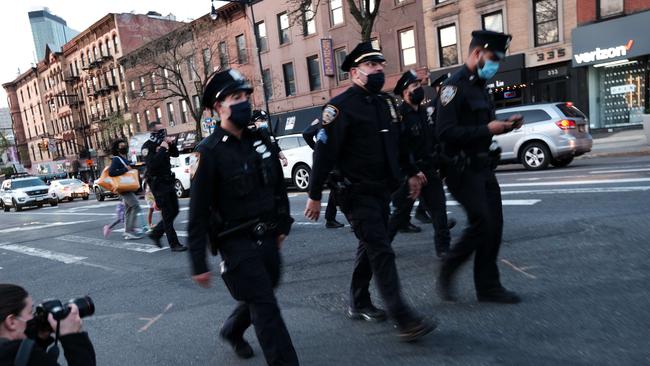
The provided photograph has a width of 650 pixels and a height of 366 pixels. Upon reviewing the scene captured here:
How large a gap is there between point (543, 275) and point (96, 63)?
166 ft

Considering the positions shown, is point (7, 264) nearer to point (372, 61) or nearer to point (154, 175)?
point (154, 175)

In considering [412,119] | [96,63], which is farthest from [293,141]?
[96,63]

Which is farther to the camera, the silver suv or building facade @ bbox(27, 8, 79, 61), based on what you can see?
building facade @ bbox(27, 8, 79, 61)

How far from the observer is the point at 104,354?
12.3 ft

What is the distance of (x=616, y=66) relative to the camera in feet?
62.0

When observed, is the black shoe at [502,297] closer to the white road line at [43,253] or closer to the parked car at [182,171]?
the white road line at [43,253]

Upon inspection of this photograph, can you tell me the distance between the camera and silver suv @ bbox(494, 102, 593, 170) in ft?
38.8

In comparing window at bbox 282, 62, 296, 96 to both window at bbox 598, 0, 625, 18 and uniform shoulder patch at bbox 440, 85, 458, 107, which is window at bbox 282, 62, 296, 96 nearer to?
window at bbox 598, 0, 625, 18

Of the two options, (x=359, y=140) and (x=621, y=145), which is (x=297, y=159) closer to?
(x=621, y=145)

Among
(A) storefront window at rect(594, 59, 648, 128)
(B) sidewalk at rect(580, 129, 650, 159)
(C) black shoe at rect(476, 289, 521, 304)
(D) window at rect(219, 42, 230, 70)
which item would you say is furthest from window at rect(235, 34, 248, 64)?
(C) black shoe at rect(476, 289, 521, 304)

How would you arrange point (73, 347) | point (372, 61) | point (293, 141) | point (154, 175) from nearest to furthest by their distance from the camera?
1. point (73, 347)
2. point (372, 61)
3. point (154, 175)
4. point (293, 141)

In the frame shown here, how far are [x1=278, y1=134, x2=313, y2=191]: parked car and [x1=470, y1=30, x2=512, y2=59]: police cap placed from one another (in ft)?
34.4

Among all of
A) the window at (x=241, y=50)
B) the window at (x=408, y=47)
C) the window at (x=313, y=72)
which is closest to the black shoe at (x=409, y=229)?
the window at (x=408, y=47)

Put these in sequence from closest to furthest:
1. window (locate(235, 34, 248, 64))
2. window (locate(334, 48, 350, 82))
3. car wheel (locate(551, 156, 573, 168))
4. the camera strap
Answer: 1. the camera strap
2. car wheel (locate(551, 156, 573, 168))
3. window (locate(334, 48, 350, 82))
4. window (locate(235, 34, 248, 64))
